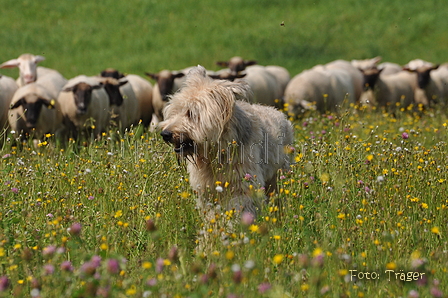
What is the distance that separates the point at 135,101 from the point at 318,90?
446 cm

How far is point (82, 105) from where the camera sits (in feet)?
37.9

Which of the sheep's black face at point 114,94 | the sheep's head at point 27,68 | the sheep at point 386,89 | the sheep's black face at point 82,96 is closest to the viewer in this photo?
the sheep's black face at point 82,96

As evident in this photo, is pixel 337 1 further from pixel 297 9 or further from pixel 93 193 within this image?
pixel 93 193

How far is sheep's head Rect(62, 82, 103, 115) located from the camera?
11547mm

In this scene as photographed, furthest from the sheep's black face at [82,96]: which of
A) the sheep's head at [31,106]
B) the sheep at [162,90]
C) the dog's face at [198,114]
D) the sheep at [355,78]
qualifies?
the sheep at [355,78]

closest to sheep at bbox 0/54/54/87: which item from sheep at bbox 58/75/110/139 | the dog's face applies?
sheep at bbox 58/75/110/139

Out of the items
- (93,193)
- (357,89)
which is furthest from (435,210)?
(357,89)

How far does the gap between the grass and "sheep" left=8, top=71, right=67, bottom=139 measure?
4.54 meters

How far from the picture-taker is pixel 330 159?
5.57 m

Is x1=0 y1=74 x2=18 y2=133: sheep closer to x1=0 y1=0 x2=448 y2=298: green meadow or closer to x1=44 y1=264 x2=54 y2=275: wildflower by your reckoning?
x1=0 y1=0 x2=448 y2=298: green meadow

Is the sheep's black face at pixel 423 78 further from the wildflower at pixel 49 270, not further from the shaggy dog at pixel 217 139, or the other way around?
the wildflower at pixel 49 270

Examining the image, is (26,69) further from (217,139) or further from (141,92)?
(217,139)

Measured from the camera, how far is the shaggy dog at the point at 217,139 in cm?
487

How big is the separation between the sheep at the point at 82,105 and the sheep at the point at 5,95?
3.19 feet
